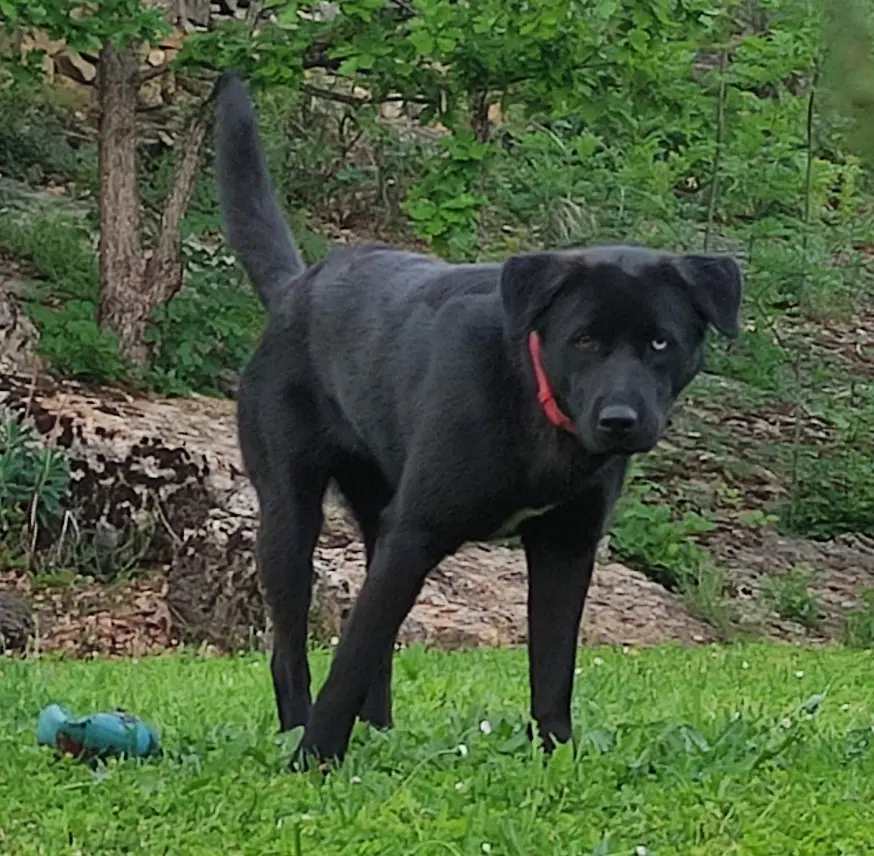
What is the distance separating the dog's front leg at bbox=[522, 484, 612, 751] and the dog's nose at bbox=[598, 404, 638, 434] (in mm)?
623

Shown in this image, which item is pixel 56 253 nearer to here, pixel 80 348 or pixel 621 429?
pixel 80 348

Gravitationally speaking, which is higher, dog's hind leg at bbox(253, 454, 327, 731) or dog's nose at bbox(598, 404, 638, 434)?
dog's nose at bbox(598, 404, 638, 434)

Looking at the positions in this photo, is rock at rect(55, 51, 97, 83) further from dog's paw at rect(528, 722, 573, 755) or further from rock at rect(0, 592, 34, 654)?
dog's paw at rect(528, 722, 573, 755)

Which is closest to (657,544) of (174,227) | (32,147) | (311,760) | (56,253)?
(174,227)

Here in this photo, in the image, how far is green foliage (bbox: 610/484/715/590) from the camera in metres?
11.6

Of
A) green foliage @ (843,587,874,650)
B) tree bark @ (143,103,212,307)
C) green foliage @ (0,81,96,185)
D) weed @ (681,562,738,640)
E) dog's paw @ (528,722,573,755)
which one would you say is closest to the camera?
dog's paw @ (528,722,573,755)

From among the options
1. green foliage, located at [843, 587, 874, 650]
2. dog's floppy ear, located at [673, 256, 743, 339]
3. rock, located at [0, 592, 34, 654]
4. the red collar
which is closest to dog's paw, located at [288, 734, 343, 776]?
the red collar

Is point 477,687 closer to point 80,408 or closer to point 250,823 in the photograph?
point 250,823

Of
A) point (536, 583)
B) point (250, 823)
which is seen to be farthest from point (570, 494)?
point (250, 823)

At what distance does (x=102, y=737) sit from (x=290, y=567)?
0.91 m

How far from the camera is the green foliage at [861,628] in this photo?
10812mm

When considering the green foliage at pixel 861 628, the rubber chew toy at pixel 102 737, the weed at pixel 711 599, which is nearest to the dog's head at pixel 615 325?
the rubber chew toy at pixel 102 737

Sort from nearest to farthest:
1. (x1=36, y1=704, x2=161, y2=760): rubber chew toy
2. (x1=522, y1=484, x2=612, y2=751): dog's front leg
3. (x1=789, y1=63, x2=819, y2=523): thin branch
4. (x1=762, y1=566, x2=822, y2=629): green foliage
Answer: (x1=36, y1=704, x2=161, y2=760): rubber chew toy → (x1=522, y1=484, x2=612, y2=751): dog's front leg → (x1=762, y1=566, x2=822, y2=629): green foliage → (x1=789, y1=63, x2=819, y2=523): thin branch

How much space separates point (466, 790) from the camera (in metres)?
4.12
